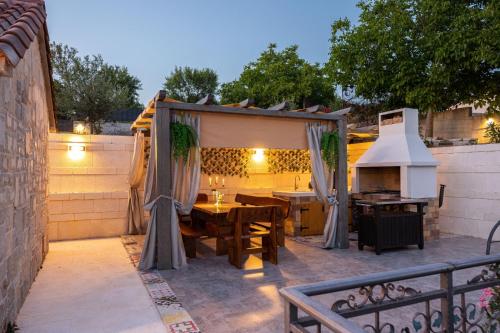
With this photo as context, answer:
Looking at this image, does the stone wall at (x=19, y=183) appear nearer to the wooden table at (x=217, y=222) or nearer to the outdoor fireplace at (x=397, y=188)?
the wooden table at (x=217, y=222)

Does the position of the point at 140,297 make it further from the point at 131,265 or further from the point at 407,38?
the point at 407,38

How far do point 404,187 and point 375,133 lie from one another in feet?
9.39

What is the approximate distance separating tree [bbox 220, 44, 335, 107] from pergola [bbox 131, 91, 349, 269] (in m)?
15.0

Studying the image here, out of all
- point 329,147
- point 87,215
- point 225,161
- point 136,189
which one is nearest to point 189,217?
point 136,189

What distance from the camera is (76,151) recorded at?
7.83m

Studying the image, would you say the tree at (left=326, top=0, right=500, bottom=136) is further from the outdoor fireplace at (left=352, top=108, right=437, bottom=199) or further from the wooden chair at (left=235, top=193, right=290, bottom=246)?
the wooden chair at (left=235, top=193, right=290, bottom=246)

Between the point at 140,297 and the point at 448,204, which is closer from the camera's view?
the point at 140,297

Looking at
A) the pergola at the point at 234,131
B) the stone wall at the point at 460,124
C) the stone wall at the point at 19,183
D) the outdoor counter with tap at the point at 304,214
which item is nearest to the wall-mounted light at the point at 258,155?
the outdoor counter with tap at the point at 304,214

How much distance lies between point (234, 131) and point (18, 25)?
3.47 m

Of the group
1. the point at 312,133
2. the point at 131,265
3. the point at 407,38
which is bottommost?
the point at 131,265

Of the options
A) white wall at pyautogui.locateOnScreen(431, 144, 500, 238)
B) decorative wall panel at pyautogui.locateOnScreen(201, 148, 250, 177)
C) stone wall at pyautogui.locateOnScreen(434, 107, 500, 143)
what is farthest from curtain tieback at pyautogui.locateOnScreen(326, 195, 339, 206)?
stone wall at pyautogui.locateOnScreen(434, 107, 500, 143)

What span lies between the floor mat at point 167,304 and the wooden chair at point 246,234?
1139mm

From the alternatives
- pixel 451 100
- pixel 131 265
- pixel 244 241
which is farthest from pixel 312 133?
pixel 451 100

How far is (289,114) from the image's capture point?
636 cm
